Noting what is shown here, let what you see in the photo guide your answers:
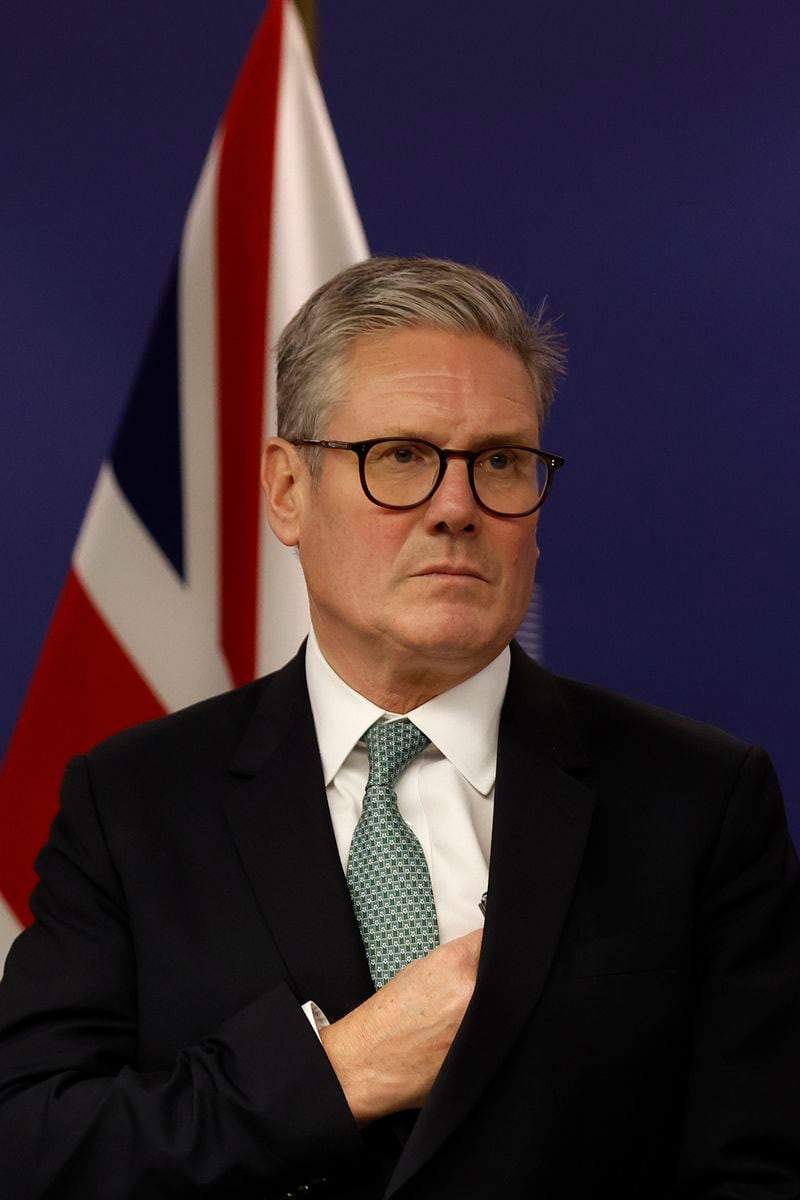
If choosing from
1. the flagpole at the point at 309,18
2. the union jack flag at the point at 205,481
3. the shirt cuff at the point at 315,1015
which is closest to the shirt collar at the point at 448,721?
the shirt cuff at the point at 315,1015

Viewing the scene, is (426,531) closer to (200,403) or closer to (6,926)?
(200,403)

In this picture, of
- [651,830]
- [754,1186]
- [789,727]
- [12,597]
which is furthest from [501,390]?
[12,597]

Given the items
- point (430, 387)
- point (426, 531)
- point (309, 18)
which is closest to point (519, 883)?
point (426, 531)

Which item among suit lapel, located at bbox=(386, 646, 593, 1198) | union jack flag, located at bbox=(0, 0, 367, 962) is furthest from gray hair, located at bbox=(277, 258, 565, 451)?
union jack flag, located at bbox=(0, 0, 367, 962)

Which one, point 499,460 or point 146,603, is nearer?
point 499,460

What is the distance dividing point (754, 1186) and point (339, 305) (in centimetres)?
93

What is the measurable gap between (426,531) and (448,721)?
0.65ft

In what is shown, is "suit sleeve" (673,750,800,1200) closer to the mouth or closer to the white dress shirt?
the white dress shirt

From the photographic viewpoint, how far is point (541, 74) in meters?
2.75

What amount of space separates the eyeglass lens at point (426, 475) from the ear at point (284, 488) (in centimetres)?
14

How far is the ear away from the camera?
5.52 feet

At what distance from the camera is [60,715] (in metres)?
2.28

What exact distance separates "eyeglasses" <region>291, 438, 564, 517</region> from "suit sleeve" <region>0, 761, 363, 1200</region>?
0.48 metres

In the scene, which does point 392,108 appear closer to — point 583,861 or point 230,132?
point 230,132
